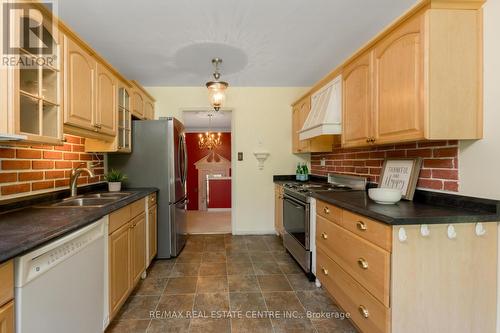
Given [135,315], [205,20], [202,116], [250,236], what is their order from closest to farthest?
1. [135,315]
2. [205,20]
3. [250,236]
4. [202,116]

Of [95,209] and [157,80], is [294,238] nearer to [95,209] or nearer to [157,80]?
[95,209]

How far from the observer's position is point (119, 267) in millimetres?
1780

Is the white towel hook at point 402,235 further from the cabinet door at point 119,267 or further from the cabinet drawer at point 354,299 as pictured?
the cabinet door at point 119,267

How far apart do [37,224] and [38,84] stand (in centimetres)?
83

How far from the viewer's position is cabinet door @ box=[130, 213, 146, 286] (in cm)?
208

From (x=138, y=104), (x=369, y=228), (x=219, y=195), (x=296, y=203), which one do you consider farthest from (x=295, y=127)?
(x=219, y=195)

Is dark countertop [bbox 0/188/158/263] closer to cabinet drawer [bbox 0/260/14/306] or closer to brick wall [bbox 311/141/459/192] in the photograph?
cabinet drawer [bbox 0/260/14/306]

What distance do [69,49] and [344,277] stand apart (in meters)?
2.51

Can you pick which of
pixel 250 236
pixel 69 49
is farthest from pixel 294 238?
pixel 69 49

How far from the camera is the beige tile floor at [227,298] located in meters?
1.70

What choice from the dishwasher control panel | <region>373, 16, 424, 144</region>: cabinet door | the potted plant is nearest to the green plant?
the potted plant

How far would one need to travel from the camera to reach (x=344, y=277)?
1673 mm

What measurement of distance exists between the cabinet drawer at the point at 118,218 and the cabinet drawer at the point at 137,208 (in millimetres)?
71

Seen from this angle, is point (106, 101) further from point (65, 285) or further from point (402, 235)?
point (402, 235)
